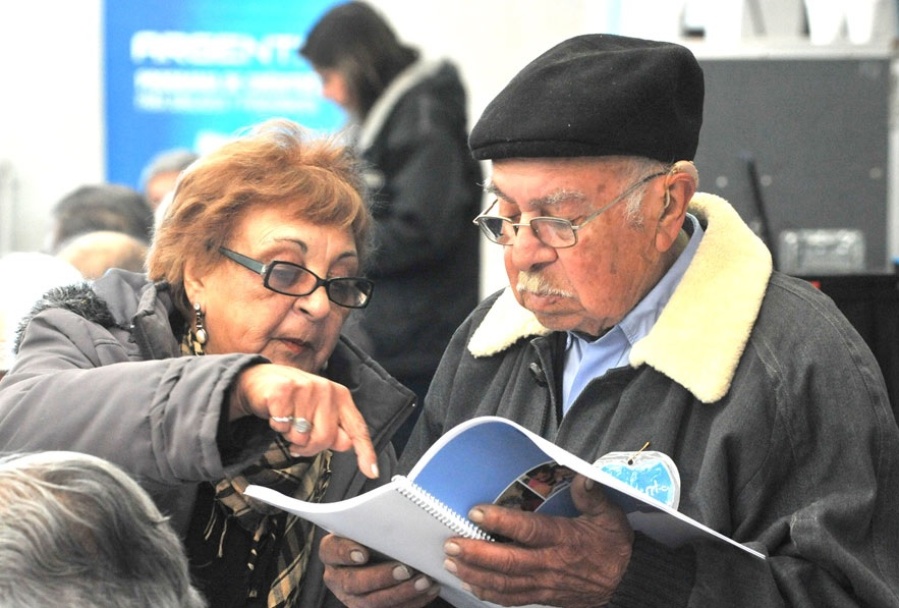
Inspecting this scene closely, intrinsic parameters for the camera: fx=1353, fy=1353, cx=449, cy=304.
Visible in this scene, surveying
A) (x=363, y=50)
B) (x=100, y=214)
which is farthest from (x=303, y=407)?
(x=100, y=214)

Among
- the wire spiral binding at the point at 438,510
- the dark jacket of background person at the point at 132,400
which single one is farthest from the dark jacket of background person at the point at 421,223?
the wire spiral binding at the point at 438,510

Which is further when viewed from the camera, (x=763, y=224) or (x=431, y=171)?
(x=431, y=171)

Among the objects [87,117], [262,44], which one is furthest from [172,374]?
[87,117]

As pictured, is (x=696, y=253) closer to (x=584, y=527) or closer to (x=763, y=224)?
(x=584, y=527)

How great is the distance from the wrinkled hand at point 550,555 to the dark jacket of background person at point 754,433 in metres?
0.05

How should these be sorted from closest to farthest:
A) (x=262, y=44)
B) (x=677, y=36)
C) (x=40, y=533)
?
(x=40, y=533)
(x=677, y=36)
(x=262, y=44)

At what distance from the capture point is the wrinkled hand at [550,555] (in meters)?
→ 1.88

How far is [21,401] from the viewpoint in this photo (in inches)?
81.9

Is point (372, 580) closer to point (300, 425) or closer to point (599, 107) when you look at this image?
point (300, 425)

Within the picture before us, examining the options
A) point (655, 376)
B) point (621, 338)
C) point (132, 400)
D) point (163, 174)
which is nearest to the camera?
point (132, 400)

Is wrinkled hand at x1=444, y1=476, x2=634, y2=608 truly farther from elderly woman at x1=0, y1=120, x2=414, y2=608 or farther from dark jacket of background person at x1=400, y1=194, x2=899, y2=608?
elderly woman at x1=0, y1=120, x2=414, y2=608

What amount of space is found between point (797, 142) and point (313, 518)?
2.38 meters

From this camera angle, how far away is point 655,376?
2256 mm

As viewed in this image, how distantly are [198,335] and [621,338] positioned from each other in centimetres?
80
